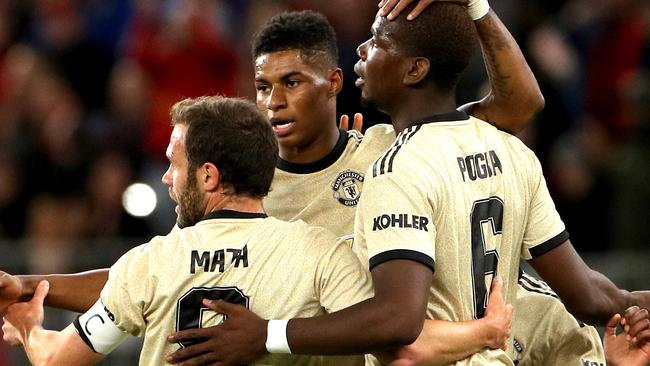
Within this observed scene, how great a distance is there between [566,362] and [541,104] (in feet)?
3.62

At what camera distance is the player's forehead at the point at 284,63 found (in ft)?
16.7

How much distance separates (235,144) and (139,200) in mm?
5248

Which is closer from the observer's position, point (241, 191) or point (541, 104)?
point (241, 191)

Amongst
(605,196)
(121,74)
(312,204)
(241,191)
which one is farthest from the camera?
(121,74)

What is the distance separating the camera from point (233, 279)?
4.09 metres

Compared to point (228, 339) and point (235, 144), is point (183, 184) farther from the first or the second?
point (228, 339)

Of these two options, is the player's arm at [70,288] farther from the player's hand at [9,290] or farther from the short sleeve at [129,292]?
the short sleeve at [129,292]

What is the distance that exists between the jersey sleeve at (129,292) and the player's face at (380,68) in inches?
38.2

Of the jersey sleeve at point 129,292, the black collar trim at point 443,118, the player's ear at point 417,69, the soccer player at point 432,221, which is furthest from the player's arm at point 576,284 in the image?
the jersey sleeve at point 129,292

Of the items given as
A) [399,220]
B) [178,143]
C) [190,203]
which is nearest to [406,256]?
[399,220]

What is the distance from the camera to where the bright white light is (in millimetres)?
9258

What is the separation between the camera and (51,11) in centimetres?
1048

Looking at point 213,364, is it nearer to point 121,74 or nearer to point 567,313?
point 567,313

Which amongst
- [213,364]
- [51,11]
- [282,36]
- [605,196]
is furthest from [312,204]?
[51,11]
